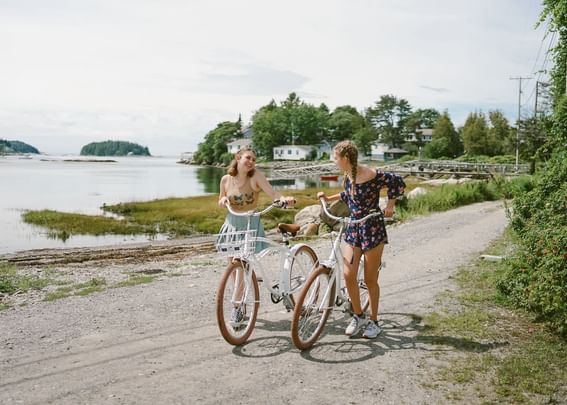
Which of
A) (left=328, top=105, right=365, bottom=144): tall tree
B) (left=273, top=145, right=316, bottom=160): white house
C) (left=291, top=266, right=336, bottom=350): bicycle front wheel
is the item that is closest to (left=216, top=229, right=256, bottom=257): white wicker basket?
(left=291, top=266, right=336, bottom=350): bicycle front wheel

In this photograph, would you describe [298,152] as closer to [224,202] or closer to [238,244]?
[224,202]

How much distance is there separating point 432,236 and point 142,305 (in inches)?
324

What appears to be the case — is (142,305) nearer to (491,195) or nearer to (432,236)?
(432,236)

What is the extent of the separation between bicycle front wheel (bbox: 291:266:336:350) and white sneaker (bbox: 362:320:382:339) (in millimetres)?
455

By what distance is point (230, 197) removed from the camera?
5547mm

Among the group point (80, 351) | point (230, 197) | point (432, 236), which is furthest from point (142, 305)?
point (432, 236)

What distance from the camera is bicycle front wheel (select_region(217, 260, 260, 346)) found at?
5.10 metres

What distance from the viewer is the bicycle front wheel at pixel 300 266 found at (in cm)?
557

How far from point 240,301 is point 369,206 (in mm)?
1539

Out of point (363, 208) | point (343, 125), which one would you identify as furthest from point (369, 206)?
point (343, 125)

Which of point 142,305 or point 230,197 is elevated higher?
point 230,197

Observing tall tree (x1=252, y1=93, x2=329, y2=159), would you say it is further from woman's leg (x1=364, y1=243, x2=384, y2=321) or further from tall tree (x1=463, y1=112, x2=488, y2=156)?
woman's leg (x1=364, y1=243, x2=384, y2=321)

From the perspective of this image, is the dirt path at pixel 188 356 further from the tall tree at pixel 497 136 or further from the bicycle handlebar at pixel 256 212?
the tall tree at pixel 497 136

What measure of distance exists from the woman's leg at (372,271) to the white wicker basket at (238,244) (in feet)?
3.64
